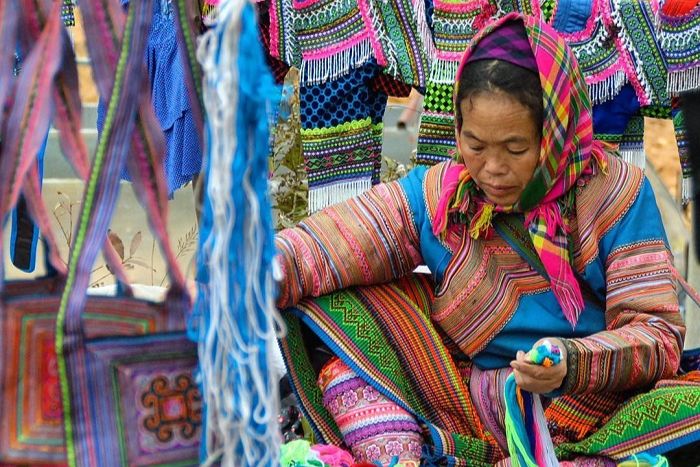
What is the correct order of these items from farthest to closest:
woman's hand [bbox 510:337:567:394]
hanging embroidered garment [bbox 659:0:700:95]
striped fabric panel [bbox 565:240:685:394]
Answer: hanging embroidered garment [bbox 659:0:700:95] < striped fabric panel [bbox 565:240:685:394] < woman's hand [bbox 510:337:567:394]

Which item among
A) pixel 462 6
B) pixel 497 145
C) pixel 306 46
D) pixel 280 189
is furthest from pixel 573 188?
pixel 280 189

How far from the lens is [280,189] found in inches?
142

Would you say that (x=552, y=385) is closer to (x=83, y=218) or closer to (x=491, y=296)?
(x=491, y=296)

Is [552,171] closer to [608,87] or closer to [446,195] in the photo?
[446,195]

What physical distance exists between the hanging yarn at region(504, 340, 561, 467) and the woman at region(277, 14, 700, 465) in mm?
68

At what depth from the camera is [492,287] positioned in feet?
7.95

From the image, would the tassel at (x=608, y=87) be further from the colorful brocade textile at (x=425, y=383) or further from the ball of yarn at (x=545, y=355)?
the ball of yarn at (x=545, y=355)

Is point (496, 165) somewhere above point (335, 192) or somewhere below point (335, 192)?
above

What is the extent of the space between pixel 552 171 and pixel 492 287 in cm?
31

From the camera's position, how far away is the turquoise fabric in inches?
90.7

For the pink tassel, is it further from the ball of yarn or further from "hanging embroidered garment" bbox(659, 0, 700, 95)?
"hanging embroidered garment" bbox(659, 0, 700, 95)

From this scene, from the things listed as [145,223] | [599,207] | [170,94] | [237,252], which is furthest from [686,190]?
[145,223]

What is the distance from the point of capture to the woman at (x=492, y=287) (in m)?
2.22

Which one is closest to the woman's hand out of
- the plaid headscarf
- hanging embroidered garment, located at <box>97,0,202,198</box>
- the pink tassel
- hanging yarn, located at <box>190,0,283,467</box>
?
the plaid headscarf
